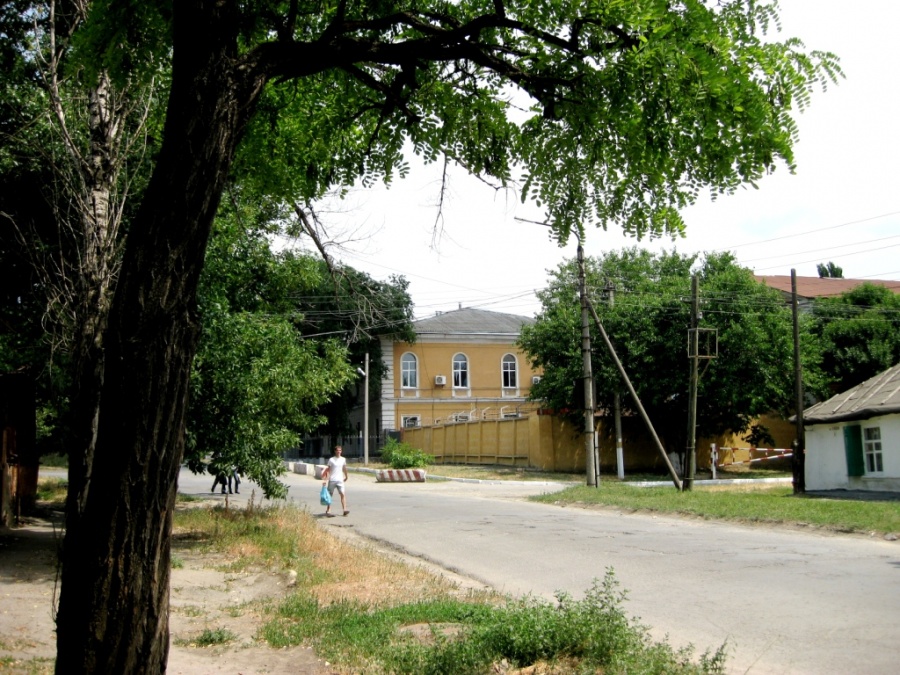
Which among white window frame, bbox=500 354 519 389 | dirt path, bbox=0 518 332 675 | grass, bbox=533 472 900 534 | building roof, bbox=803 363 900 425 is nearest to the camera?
dirt path, bbox=0 518 332 675

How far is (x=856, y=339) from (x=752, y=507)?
24.2m

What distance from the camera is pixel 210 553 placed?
12016 millimetres

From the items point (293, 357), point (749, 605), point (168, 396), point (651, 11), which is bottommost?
point (749, 605)

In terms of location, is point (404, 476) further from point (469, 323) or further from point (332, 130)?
point (332, 130)

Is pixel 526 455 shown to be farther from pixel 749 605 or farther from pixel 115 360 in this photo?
pixel 115 360

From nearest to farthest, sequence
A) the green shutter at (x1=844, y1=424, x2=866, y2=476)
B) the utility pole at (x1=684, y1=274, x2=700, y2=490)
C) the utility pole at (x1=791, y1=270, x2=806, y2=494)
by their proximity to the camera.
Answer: the utility pole at (x1=684, y1=274, x2=700, y2=490) < the utility pole at (x1=791, y1=270, x2=806, y2=494) < the green shutter at (x1=844, y1=424, x2=866, y2=476)

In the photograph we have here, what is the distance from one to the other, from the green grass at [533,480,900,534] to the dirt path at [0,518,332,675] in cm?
974

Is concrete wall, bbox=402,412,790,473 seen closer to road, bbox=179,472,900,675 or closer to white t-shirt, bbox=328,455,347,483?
road, bbox=179,472,900,675

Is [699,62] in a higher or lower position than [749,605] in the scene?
higher

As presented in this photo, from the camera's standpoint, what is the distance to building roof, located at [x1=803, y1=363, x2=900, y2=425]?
2166 cm

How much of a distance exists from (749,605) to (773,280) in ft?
152

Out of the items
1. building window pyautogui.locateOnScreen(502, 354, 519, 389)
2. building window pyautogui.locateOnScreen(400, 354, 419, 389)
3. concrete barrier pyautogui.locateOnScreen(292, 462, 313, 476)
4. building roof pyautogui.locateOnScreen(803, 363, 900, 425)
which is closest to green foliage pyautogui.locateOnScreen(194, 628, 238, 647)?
building roof pyautogui.locateOnScreen(803, 363, 900, 425)

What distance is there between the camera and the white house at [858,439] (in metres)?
21.8

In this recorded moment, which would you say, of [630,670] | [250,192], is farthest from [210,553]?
[630,670]
